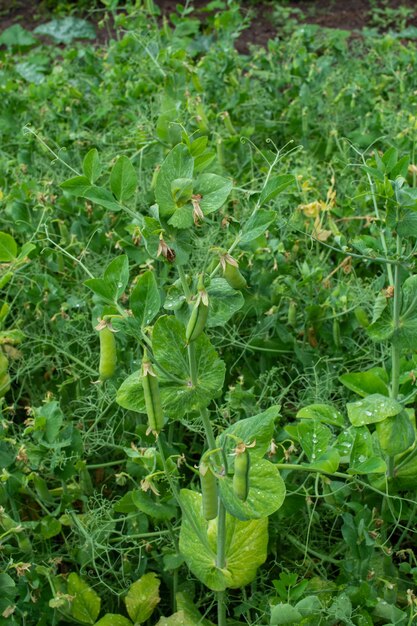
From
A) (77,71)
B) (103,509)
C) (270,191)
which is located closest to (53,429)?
(103,509)

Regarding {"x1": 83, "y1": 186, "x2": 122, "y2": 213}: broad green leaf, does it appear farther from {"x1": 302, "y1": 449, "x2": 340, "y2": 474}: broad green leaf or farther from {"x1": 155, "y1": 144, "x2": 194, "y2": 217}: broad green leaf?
{"x1": 302, "y1": 449, "x2": 340, "y2": 474}: broad green leaf

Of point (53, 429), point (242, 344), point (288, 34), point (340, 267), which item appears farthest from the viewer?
point (288, 34)

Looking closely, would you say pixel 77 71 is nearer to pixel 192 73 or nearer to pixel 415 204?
pixel 192 73

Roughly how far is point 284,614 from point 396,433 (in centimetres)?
36

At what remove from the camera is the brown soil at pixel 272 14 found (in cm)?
440

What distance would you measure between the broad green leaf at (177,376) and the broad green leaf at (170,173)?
178mm

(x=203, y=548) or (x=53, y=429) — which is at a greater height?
(x=53, y=429)

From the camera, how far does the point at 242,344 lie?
186 centimetres

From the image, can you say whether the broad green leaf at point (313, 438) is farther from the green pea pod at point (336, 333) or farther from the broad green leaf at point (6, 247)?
the broad green leaf at point (6, 247)

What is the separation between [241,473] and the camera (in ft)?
3.84

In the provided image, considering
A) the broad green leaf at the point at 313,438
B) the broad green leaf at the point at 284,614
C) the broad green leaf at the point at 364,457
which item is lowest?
the broad green leaf at the point at 284,614

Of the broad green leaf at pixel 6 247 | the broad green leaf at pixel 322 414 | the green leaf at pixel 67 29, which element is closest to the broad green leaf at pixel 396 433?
the broad green leaf at pixel 322 414

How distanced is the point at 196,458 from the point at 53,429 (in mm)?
393

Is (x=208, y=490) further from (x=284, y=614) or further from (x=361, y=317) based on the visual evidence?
(x=361, y=317)
